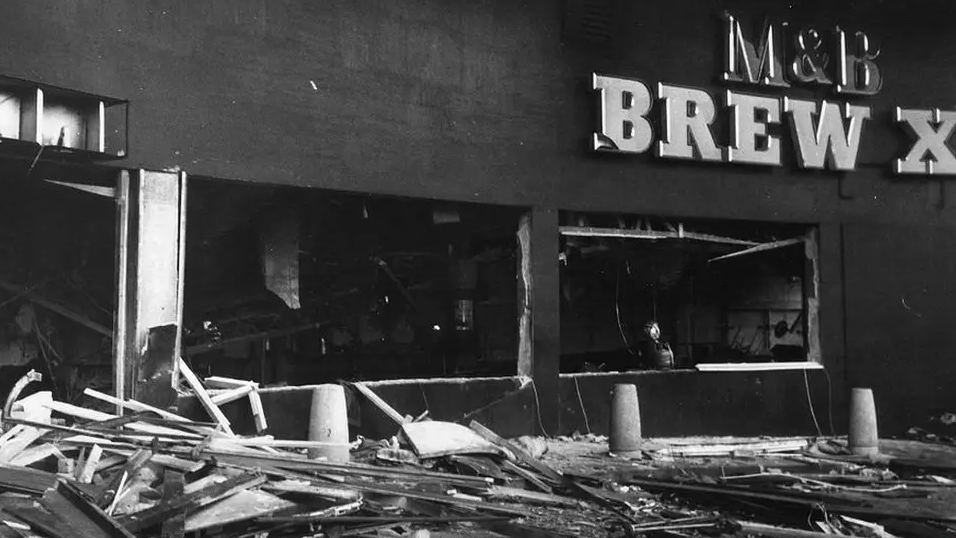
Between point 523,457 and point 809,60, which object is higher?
point 809,60

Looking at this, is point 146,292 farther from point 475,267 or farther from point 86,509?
point 475,267

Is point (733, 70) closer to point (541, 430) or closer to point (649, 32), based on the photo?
point (649, 32)

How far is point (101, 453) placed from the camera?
313 inches

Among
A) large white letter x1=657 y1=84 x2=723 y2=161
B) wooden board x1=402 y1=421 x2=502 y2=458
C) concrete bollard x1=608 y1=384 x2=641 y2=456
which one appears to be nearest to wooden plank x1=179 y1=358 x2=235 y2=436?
wooden board x1=402 y1=421 x2=502 y2=458

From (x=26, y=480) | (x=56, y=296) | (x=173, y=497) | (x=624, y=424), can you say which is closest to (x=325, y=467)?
(x=173, y=497)

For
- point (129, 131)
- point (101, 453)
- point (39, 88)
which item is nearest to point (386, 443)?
point (101, 453)

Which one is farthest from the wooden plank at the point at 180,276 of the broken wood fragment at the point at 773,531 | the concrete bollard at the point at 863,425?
the concrete bollard at the point at 863,425

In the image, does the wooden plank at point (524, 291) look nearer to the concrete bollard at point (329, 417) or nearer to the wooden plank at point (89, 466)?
the concrete bollard at point (329, 417)

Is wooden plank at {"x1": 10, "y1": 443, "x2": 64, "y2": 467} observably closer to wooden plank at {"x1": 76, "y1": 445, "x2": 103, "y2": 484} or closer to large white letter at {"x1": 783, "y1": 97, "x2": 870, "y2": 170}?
wooden plank at {"x1": 76, "y1": 445, "x2": 103, "y2": 484}

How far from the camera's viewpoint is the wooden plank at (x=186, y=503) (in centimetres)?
664

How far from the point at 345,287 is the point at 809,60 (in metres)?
8.02

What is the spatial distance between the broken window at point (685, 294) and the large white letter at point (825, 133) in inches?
43.9

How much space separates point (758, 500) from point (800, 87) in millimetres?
8136

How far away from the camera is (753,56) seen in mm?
14641
